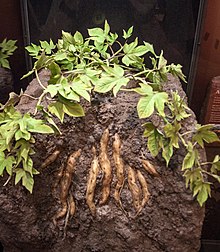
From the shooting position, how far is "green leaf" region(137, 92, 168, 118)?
1118 millimetres

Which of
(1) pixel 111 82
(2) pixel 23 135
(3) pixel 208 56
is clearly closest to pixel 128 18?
(3) pixel 208 56

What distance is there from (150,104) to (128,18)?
61cm

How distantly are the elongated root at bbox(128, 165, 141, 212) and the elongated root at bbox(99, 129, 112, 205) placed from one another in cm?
7

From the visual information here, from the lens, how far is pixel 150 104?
113cm

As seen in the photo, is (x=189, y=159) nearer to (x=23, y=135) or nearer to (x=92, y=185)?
(x=92, y=185)

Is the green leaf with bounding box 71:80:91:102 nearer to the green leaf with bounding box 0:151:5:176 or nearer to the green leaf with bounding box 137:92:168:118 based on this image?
the green leaf with bounding box 137:92:168:118

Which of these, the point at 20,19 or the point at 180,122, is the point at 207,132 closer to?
the point at 180,122

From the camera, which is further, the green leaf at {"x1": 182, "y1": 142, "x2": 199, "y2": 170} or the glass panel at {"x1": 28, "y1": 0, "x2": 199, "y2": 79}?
the glass panel at {"x1": 28, "y1": 0, "x2": 199, "y2": 79}

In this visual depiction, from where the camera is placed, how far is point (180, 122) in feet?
4.00

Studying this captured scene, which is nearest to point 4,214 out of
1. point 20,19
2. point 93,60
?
point 93,60

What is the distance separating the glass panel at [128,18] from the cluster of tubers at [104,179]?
1.85ft

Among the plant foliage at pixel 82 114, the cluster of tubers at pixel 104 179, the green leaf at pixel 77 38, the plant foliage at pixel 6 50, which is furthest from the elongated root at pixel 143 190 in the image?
the plant foliage at pixel 6 50

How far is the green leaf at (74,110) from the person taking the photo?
1158 millimetres

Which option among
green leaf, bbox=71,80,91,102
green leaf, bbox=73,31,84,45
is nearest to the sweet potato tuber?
green leaf, bbox=71,80,91,102
